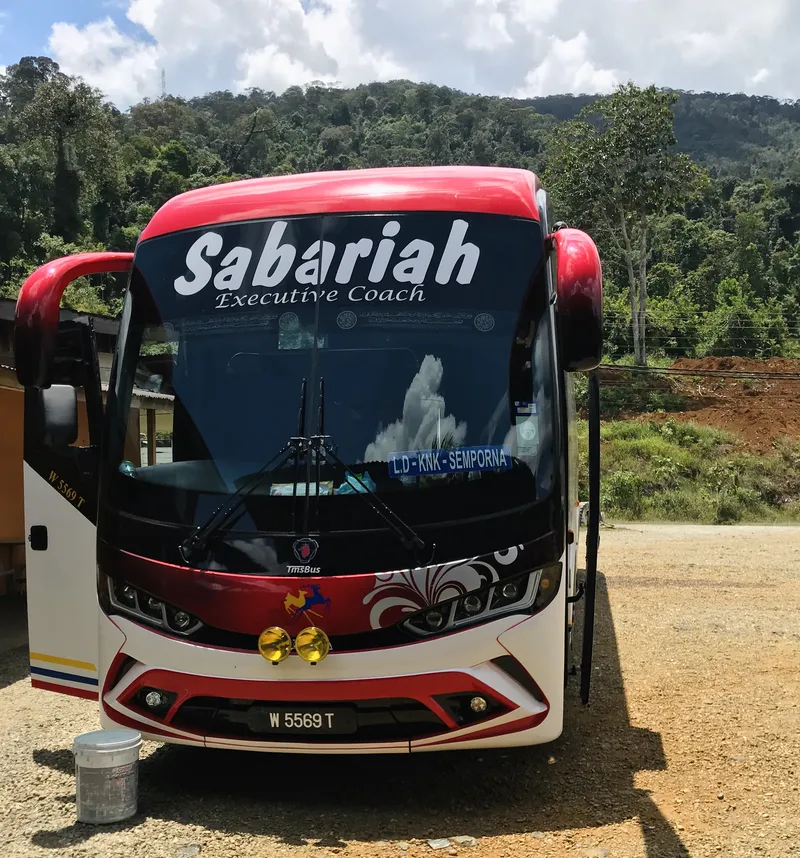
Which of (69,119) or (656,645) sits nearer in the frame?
(656,645)

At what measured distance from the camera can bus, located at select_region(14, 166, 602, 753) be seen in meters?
4.17

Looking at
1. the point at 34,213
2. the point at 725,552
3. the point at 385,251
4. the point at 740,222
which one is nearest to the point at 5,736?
the point at 385,251

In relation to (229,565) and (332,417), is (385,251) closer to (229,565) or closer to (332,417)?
(332,417)

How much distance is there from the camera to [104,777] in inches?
164

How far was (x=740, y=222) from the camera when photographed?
65.8 meters

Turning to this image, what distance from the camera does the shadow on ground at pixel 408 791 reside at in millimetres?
4207

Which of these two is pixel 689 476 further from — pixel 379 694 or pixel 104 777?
pixel 104 777

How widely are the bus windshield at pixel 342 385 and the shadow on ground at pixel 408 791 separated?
1.14 metres

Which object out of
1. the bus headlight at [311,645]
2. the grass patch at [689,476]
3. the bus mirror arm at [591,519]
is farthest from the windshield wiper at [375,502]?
the grass patch at [689,476]

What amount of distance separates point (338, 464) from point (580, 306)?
1283mm

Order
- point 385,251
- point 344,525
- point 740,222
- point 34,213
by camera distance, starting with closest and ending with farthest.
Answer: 1. point 344,525
2. point 385,251
3. point 34,213
4. point 740,222

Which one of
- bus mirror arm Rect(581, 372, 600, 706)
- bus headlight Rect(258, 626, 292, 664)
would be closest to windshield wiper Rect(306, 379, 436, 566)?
bus headlight Rect(258, 626, 292, 664)

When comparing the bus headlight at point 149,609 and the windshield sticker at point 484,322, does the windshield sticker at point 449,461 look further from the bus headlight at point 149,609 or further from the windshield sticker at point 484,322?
the bus headlight at point 149,609

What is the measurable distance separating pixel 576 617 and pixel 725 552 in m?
6.21
